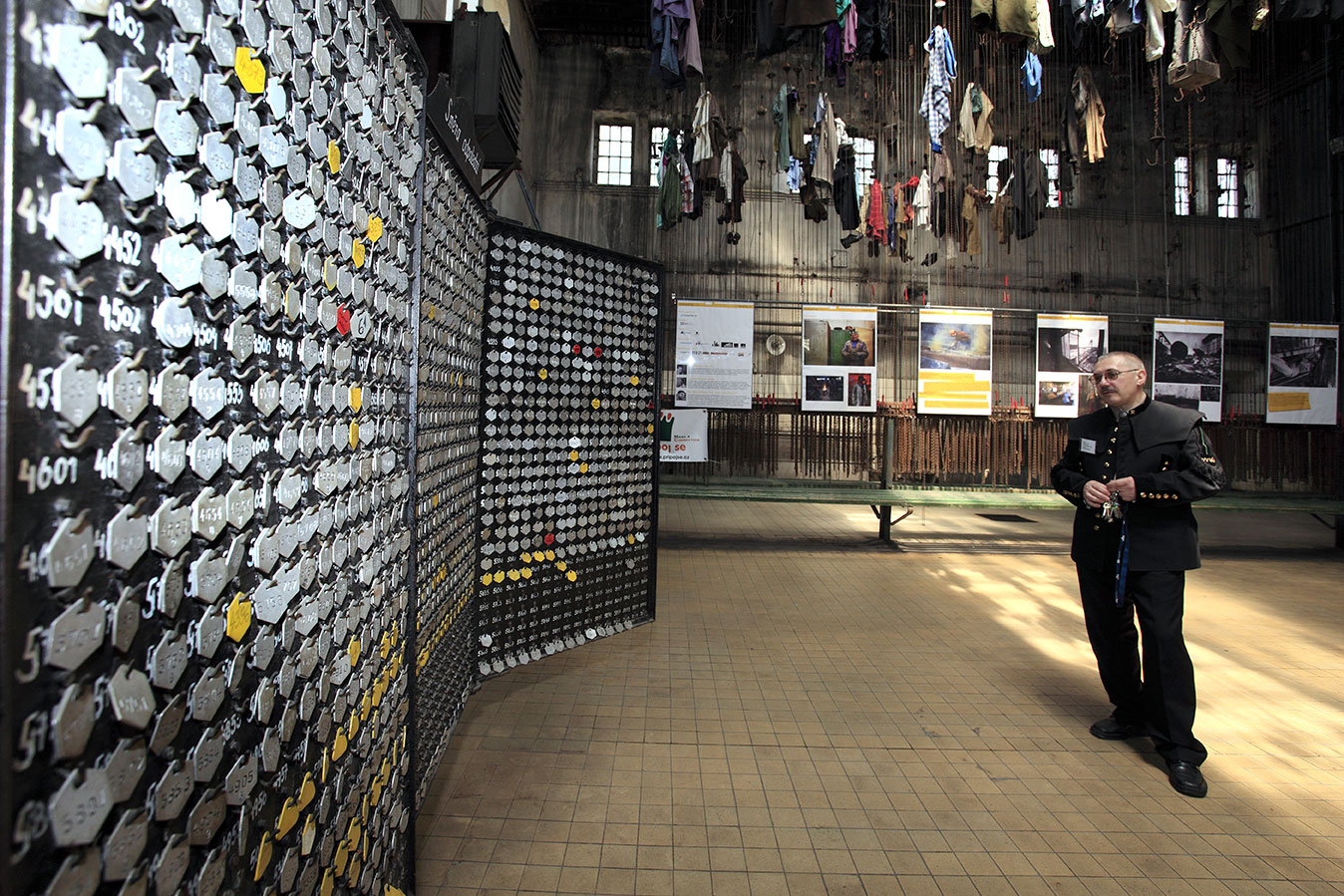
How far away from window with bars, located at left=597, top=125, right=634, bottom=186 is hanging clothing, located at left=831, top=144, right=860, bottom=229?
4.26m

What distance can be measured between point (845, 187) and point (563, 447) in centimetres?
624

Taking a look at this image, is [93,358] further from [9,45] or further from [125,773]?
[125,773]

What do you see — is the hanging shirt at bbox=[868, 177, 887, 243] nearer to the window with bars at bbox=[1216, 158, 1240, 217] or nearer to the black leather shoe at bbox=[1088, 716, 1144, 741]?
the black leather shoe at bbox=[1088, 716, 1144, 741]

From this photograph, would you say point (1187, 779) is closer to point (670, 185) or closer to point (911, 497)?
point (911, 497)

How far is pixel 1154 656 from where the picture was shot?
2.59 meters

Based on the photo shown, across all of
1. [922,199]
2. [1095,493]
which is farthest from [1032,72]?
[1095,493]

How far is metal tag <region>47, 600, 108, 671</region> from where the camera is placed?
25.3 inches

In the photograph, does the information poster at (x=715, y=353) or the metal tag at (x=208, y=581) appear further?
the information poster at (x=715, y=353)

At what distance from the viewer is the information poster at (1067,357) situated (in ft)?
26.8

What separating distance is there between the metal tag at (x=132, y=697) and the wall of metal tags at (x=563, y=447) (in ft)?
7.88

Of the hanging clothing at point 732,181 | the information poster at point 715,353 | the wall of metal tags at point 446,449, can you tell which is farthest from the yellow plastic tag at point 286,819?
the hanging clothing at point 732,181

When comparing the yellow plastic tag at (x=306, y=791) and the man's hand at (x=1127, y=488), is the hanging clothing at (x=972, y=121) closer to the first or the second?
the man's hand at (x=1127, y=488)

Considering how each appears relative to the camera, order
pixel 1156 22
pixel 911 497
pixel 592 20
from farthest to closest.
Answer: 1. pixel 592 20
2. pixel 911 497
3. pixel 1156 22

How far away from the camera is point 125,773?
746 millimetres
